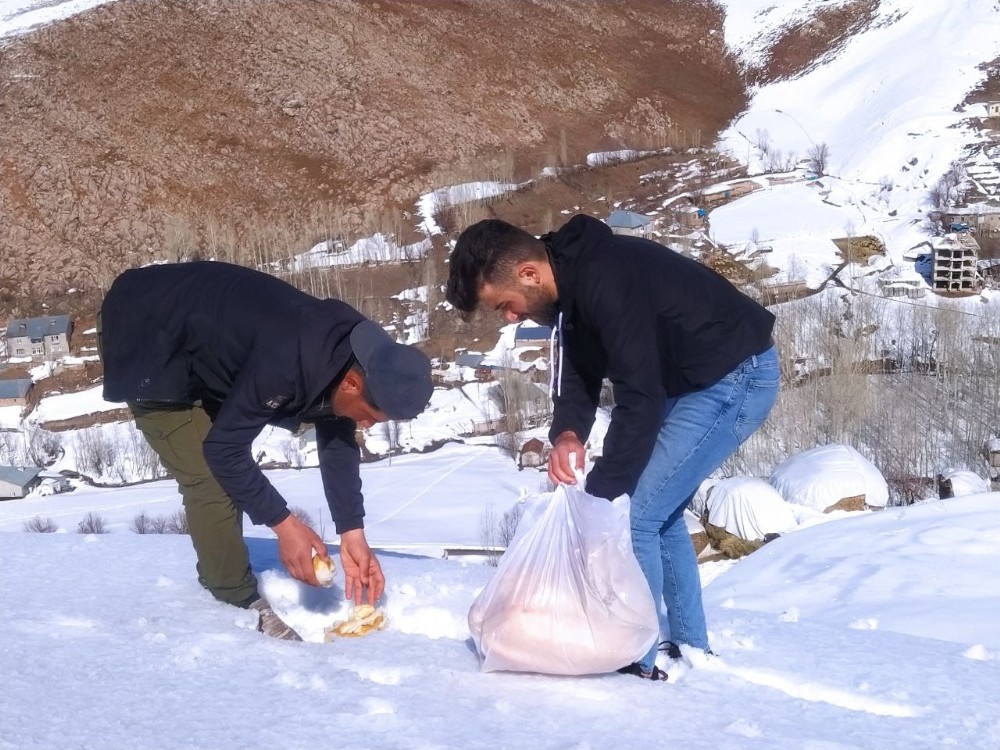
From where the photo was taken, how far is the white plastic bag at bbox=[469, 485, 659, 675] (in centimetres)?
267

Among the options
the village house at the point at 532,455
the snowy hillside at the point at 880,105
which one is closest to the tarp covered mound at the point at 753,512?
the village house at the point at 532,455

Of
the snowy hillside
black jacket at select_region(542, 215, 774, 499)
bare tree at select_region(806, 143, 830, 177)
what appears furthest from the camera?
Result: bare tree at select_region(806, 143, 830, 177)

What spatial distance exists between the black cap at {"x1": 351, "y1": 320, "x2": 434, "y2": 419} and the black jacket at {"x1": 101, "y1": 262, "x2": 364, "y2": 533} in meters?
0.07

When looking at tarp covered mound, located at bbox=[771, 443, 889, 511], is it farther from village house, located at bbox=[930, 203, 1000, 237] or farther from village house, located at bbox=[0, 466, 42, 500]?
village house, located at bbox=[930, 203, 1000, 237]

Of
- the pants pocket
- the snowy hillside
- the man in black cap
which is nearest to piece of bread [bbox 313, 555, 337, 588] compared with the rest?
the man in black cap

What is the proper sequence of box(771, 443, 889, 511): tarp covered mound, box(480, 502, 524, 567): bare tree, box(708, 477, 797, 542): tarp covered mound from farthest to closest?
box(480, 502, 524, 567): bare tree, box(771, 443, 889, 511): tarp covered mound, box(708, 477, 797, 542): tarp covered mound

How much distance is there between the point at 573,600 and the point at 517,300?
2.74 ft

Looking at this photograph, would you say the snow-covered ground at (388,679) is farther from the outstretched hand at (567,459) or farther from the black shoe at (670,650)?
the outstretched hand at (567,459)

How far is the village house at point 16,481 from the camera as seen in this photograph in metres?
18.9

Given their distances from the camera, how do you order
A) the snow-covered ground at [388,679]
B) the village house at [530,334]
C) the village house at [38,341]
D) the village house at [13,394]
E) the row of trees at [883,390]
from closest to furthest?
1. the snow-covered ground at [388,679]
2. the row of trees at [883,390]
3. the village house at [13,394]
4. the village house at [530,334]
5. the village house at [38,341]

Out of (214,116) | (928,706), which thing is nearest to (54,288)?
(214,116)

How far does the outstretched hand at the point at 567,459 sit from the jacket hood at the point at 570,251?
0.42 metres

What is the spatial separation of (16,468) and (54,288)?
12746 millimetres

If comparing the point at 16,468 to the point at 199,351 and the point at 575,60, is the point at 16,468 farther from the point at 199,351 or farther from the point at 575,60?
the point at 575,60
